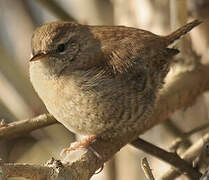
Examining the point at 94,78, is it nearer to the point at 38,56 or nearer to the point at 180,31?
the point at 38,56

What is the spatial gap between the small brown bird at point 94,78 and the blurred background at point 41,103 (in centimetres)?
64

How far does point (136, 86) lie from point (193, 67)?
555mm

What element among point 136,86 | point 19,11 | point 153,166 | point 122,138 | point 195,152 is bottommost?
point 153,166

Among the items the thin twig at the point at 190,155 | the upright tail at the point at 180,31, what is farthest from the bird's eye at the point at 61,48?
the thin twig at the point at 190,155

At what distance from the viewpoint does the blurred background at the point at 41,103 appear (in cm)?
358

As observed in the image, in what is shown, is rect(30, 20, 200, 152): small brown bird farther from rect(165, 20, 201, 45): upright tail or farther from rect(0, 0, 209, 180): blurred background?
rect(0, 0, 209, 180): blurred background

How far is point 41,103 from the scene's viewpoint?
366cm

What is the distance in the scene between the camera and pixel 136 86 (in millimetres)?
2850

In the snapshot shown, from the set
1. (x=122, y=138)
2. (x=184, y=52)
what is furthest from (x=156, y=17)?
(x=122, y=138)

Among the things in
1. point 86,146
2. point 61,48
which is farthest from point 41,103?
point 86,146

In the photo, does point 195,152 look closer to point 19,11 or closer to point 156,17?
point 156,17

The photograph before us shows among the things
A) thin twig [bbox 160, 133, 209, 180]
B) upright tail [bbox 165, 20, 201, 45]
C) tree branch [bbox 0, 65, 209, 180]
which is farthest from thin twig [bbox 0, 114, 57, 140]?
upright tail [bbox 165, 20, 201, 45]

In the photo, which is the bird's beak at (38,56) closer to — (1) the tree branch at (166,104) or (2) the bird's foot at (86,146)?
(1) the tree branch at (166,104)

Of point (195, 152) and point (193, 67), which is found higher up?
point (193, 67)
